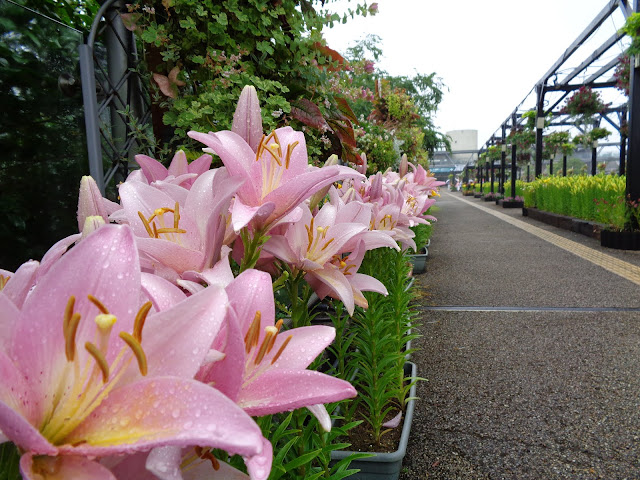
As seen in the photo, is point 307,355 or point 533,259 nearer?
point 307,355

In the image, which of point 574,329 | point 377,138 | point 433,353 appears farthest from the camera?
point 377,138

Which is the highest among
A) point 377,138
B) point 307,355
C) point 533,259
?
point 377,138

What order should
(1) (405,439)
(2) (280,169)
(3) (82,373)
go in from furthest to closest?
1. (1) (405,439)
2. (2) (280,169)
3. (3) (82,373)

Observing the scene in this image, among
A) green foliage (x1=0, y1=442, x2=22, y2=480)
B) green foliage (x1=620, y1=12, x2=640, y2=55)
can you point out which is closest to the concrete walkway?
green foliage (x1=0, y1=442, x2=22, y2=480)

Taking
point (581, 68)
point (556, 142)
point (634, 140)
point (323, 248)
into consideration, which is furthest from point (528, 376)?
point (556, 142)

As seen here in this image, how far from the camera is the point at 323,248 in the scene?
0.78m

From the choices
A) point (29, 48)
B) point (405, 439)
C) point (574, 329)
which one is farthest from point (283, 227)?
point (574, 329)

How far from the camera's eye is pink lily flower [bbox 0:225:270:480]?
0.95 feet

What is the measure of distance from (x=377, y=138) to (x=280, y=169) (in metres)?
5.55

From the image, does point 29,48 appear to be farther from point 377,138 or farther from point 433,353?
point 377,138

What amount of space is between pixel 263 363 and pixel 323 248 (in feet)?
1.16

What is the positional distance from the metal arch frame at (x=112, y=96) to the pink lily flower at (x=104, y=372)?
196 centimetres

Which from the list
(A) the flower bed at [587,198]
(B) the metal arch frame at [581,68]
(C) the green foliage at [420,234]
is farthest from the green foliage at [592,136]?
(C) the green foliage at [420,234]

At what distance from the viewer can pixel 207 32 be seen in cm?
197
